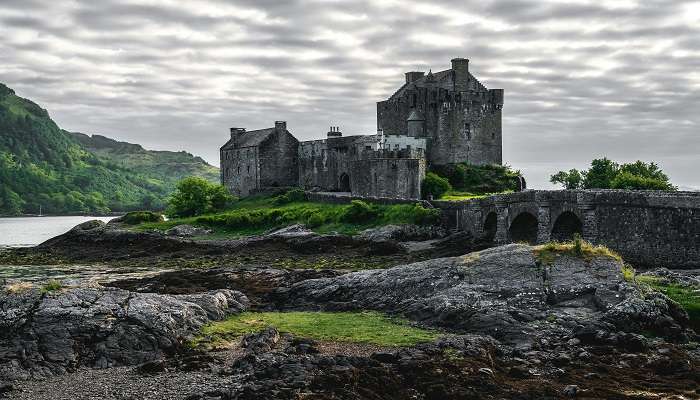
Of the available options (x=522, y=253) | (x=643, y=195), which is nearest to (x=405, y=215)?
(x=643, y=195)

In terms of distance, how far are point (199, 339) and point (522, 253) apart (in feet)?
43.0

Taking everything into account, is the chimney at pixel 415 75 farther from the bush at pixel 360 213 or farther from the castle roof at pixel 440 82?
the bush at pixel 360 213

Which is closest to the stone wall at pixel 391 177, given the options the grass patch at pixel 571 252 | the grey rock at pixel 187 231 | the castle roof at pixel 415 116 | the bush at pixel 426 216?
the castle roof at pixel 415 116

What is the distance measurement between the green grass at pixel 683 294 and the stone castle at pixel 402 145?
35639 mm

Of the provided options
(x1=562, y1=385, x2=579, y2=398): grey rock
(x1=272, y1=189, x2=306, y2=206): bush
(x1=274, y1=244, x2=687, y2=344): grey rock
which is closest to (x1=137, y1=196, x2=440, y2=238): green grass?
(x1=272, y1=189, x2=306, y2=206): bush

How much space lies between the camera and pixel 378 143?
68.6 meters

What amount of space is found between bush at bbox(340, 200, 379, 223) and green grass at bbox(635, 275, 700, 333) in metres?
29.7

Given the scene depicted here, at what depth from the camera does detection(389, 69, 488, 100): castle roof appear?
73.9 metres

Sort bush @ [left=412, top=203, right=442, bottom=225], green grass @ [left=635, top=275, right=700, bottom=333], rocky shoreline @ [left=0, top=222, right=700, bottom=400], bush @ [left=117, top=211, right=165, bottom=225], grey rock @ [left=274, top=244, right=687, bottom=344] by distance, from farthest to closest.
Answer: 1. bush @ [left=117, top=211, right=165, bottom=225]
2. bush @ [left=412, top=203, right=442, bottom=225]
3. green grass @ [left=635, top=275, right=700, bottom=333]
4. grey rock @ [left=274, top=244, right=687, bottom=344]
5. rocky shoreline @ [left=0, top=222, right=700, bottom=400]

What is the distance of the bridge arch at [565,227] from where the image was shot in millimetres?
43031

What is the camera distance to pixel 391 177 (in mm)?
65688

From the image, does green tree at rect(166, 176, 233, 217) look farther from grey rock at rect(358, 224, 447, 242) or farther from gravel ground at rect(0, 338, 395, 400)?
gravel ground at rect(0, 338, 395, 400)

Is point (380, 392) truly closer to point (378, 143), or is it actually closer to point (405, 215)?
point (405, 215)

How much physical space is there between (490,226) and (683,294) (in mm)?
23504
